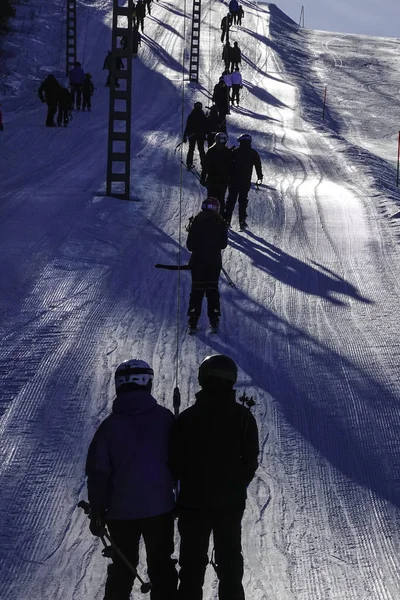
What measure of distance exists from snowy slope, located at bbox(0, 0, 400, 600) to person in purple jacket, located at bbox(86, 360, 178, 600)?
112 centimetres

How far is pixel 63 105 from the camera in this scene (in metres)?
27.9

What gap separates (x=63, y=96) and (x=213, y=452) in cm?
2394

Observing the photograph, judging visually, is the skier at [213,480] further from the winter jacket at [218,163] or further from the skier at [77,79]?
the skier at [77,79]

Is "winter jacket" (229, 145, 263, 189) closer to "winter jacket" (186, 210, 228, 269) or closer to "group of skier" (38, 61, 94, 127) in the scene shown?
"winter jacket" (186, 210, 228, 269)

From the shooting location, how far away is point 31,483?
7.72 m

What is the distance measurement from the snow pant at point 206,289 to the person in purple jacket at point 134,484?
5.75 meters

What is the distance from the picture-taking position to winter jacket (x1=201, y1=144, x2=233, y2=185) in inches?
604

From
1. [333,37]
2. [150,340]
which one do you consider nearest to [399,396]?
[150,340]

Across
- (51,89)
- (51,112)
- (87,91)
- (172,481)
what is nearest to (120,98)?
(51,89)

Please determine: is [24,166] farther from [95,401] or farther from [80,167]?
[95,401]

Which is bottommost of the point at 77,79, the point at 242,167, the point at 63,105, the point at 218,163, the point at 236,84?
the point at 63,105

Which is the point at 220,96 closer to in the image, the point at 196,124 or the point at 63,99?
the point at 63,99

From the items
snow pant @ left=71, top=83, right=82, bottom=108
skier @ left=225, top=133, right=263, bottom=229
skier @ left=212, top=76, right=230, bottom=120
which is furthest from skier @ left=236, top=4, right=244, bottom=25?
skier @ left=225, top=133, right=263, bottom=229

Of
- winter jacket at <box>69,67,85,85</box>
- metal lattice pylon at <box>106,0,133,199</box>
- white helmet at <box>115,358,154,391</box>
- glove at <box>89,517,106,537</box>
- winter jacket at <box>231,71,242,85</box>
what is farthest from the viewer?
winter jacket at <box>231,71,242,85</box>
